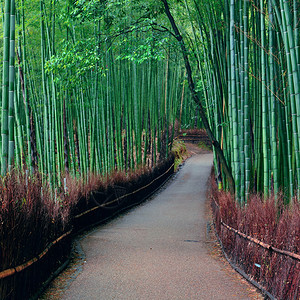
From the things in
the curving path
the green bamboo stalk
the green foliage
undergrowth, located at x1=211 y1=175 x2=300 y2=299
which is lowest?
the curving path

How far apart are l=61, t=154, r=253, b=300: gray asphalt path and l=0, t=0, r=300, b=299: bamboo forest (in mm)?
304

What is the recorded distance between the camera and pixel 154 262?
4.39 meters

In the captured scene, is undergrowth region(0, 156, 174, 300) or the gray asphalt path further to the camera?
the gray asphalt path

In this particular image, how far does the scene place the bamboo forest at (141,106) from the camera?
3.29 metres


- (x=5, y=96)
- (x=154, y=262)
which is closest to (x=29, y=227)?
(x=5, y=96)

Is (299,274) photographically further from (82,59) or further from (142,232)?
(82,59)

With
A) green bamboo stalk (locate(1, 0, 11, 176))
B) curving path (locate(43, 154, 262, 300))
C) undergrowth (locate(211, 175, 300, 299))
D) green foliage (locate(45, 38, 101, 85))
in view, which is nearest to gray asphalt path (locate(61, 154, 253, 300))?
curving path (locate(43, 154, 262, 300))

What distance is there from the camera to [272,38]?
4242mm

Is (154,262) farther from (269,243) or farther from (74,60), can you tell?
Answer: (74,60)

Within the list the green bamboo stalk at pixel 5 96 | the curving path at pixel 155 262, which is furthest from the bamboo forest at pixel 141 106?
the curving path at pixel 155 262

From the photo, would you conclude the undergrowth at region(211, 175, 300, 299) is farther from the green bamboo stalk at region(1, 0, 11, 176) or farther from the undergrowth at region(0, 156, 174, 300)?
the green bamboo stalk at region(1, 0, 11, 176)

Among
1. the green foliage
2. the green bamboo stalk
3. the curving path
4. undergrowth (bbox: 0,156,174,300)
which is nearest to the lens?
undergrowth (bbox: 0,156,174,300)

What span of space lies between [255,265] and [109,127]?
18.8 ft

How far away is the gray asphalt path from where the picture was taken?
3391 millimetres
